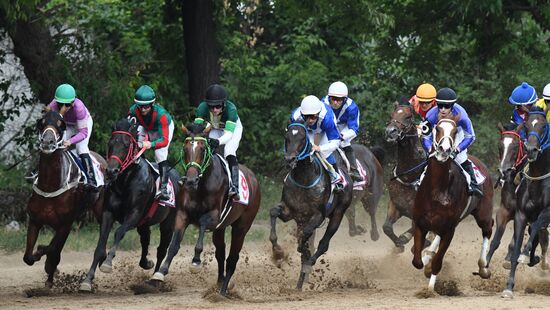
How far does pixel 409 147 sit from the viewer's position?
666 inches

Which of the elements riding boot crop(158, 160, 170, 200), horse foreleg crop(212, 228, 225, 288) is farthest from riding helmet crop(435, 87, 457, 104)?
riding boot crop(158, 160, 170, 200)

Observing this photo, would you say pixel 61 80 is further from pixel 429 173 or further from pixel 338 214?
pixel 429 173

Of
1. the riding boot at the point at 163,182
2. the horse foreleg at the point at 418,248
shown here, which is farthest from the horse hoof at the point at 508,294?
the riding boot at the point at 163,182

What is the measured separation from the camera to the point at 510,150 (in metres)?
14.7

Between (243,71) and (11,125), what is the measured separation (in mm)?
5088

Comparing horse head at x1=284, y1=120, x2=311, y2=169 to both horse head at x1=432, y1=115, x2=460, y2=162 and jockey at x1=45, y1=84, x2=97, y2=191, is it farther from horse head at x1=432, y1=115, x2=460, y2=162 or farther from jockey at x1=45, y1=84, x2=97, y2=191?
jockey at x1=45, y1=84, x2=97, y2=191

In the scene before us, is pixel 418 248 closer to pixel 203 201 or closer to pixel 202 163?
pixel 203 201

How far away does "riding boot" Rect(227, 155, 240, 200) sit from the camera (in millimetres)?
15070

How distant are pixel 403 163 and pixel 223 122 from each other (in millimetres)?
2965

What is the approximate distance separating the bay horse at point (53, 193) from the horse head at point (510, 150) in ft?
17.2

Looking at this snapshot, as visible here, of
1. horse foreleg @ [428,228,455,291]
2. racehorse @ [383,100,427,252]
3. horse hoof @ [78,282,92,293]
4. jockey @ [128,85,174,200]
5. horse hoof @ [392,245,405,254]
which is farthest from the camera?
horse hoof @ [392,245,405,254]

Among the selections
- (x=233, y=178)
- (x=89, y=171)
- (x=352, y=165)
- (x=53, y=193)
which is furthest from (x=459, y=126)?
(x=53, y=193)

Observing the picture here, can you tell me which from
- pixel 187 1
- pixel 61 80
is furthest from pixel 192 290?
pixel 187 1

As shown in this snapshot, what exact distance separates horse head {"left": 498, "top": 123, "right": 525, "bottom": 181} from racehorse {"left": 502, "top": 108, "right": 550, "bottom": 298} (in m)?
0.20
